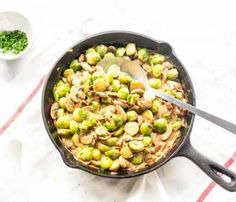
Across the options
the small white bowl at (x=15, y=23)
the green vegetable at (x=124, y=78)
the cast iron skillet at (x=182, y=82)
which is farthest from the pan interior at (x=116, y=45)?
the small white bowl at (x=15, y=23)

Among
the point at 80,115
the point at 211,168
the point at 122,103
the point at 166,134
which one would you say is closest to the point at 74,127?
the point at 80,115

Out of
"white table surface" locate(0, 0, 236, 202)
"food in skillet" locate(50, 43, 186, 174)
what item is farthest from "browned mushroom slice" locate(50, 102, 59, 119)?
"white table surface" locate(0, 0, 236, 202)

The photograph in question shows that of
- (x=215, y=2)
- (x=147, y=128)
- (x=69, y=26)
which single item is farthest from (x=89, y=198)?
(x=215, y=2)

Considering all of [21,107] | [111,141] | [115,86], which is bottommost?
[21,107]

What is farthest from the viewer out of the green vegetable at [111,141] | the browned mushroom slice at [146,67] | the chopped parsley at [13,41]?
the chopped parsley at [13,41]

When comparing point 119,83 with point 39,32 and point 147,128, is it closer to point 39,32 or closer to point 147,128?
point 147,128

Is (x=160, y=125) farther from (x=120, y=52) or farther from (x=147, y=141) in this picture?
(x=120, y=52)

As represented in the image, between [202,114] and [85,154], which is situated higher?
[202,114]

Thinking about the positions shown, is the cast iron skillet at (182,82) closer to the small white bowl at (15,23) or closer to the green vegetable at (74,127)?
the green vegetable at (74,127)
